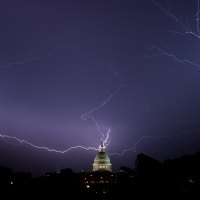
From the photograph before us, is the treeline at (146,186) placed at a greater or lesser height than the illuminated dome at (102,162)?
lesser

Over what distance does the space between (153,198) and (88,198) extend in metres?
7.46

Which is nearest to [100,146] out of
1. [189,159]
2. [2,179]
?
[2,179]

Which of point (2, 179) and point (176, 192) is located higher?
point (2, 179)

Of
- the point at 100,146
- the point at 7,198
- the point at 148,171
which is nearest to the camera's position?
the point at 148,171

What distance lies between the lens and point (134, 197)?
19.6m

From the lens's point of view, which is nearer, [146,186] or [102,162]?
[146,186]

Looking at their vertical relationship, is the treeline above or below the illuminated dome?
below

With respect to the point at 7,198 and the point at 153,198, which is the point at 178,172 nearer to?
the point at 153,198

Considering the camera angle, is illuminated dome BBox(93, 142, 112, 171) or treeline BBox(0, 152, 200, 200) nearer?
treeline BBox(0, 152, 200, 200)

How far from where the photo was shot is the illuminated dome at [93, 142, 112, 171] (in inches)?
4192

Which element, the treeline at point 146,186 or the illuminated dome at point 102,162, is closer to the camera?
the treeline at point 146,186

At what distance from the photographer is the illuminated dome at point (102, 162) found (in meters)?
106

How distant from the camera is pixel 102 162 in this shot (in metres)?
108

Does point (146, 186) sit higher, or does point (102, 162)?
point (102, 162)
